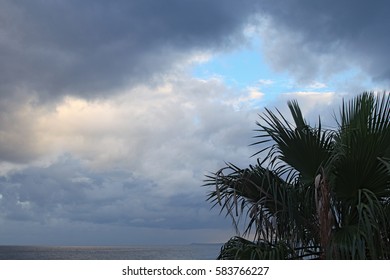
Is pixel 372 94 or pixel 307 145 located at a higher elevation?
pixel 372 94

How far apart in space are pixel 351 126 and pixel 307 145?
1.85ft

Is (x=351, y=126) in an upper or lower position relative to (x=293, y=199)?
upper

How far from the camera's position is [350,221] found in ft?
17.1

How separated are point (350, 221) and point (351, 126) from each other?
1.04m

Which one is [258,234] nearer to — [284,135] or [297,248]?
[297,248]

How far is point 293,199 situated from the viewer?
525 cm

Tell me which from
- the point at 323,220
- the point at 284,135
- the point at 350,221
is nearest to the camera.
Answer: the point at 323,220
